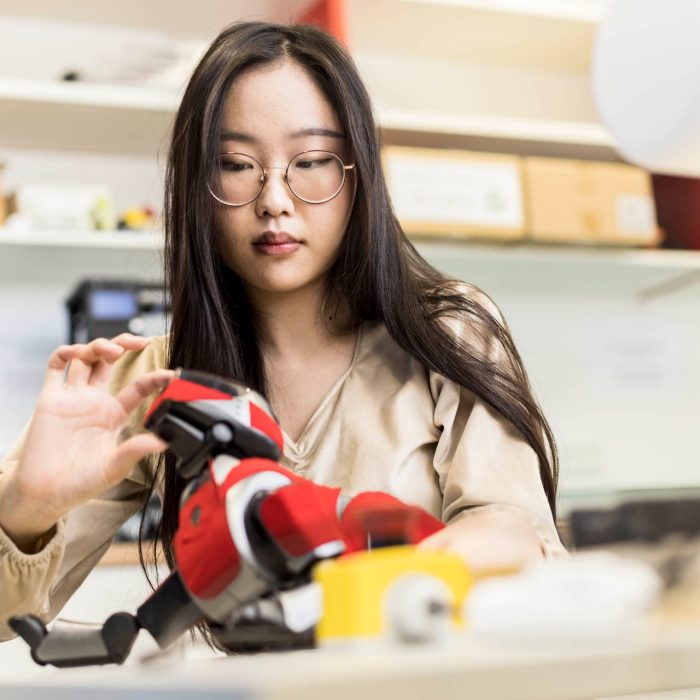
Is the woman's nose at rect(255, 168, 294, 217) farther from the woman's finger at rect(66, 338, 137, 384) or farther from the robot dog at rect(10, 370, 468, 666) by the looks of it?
the robot dog at rect(10, 370, 468, 666)

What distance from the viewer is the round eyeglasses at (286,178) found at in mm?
1082

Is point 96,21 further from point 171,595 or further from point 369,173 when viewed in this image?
point 171,595

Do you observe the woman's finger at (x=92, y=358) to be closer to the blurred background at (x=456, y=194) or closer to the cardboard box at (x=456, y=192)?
the blurred background at (x=456, y=194)

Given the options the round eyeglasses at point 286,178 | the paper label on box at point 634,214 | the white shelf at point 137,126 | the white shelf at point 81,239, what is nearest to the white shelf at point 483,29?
the white shelf at point 137,126

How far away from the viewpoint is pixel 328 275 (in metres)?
1.22

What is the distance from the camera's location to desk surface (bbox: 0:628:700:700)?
0.38 meters

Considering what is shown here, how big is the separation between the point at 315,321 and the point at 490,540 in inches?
20.7

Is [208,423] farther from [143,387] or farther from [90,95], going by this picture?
[90,95]

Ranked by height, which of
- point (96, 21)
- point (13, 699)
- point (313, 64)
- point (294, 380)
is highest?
point (96, 21)

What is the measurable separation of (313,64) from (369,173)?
0.14 meters

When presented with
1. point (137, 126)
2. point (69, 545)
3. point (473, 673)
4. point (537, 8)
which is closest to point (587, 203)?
point (537, 8)

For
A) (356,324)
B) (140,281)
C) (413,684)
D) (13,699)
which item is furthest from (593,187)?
(413,684)

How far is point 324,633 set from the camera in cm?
51

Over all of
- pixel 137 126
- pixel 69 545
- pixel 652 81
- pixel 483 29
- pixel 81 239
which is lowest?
Answer: pixel 69 545
